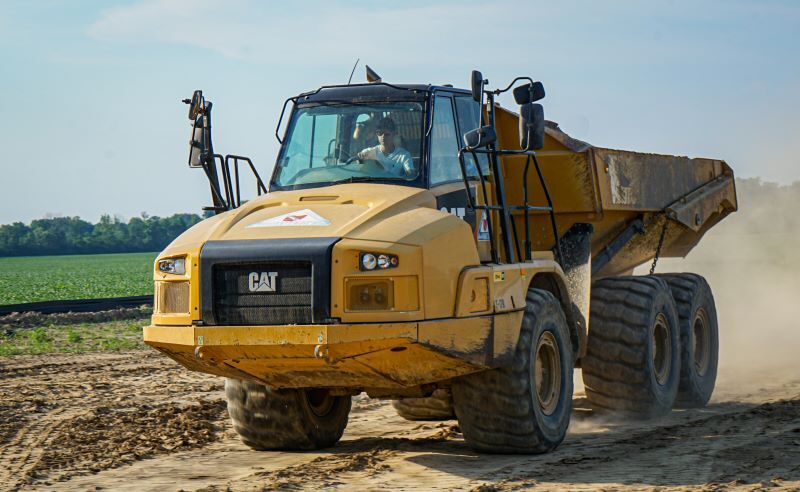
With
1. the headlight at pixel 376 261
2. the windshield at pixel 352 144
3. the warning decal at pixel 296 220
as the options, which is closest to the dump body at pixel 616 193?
the windshield at pixel 352 144

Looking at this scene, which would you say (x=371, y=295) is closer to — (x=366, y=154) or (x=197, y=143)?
(x=366, y=154)

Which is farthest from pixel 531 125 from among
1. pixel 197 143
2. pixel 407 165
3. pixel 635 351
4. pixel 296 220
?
pixel 635 351

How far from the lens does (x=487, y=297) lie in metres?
8.46

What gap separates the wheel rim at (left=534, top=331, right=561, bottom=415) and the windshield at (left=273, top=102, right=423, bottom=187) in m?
1.67

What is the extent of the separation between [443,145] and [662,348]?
13.4ft

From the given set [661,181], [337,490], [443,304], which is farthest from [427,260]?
[661,181]

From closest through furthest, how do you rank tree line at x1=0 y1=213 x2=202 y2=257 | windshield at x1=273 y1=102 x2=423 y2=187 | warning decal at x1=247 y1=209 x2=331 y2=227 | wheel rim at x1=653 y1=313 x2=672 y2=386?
warning decal at x1=247 y1=209 x2=331 y2=227, windshield at x1=273 y1=102 x2=423 y2=187, wheel rim at x1=653 y1=313 x2=672 y2=386, tree line at x1=0 y1=213 x2=202 y2=257

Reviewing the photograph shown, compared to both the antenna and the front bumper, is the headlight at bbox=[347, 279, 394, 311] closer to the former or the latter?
the front bumper

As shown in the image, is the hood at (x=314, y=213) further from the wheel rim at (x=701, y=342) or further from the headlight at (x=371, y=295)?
the wheel rim at (x=701, y=342)

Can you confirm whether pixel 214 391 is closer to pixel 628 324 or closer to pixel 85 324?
pixel 628 324

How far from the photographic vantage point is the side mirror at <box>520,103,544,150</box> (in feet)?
28.6

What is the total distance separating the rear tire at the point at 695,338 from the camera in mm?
12562

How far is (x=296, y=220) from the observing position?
8328 millimetres

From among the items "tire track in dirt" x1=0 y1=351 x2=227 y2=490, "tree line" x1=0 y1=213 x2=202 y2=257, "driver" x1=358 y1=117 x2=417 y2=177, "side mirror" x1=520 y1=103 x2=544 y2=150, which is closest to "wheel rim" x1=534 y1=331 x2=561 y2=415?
"side mirror" x1=520 y1=103 x2=544 y2=150
